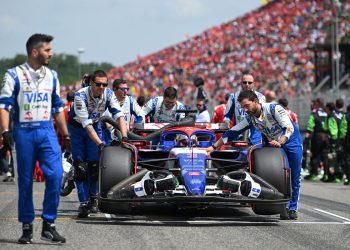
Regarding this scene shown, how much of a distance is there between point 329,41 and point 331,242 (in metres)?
40.3

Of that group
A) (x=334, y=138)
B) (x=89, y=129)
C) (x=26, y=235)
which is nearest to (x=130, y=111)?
(x=89, y=129)

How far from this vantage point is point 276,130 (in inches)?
441

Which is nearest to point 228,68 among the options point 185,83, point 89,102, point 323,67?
point 185,83

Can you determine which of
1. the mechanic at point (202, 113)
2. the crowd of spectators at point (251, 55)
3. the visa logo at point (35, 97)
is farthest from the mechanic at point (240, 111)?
the crowd of spectators at point (251, 55)

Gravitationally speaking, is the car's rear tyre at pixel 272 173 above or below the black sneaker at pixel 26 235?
above

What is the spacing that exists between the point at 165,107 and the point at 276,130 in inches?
121

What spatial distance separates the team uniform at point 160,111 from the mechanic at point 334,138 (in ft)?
22.0

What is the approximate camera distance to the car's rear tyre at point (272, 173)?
10672mm

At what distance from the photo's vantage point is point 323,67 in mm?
49469

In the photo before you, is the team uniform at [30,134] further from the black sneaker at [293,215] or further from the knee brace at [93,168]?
the black sneaker at [293,215]

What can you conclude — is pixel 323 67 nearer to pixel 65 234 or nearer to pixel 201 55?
pixel 201 55

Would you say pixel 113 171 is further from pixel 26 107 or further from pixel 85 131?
pixel 26 107

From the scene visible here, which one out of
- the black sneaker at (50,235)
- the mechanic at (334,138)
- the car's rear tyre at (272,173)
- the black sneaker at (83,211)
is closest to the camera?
the black sneaker at (50,235)

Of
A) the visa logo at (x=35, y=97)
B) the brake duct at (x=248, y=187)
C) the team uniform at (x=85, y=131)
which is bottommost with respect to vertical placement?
the brake duct at (x=248, y=187)
